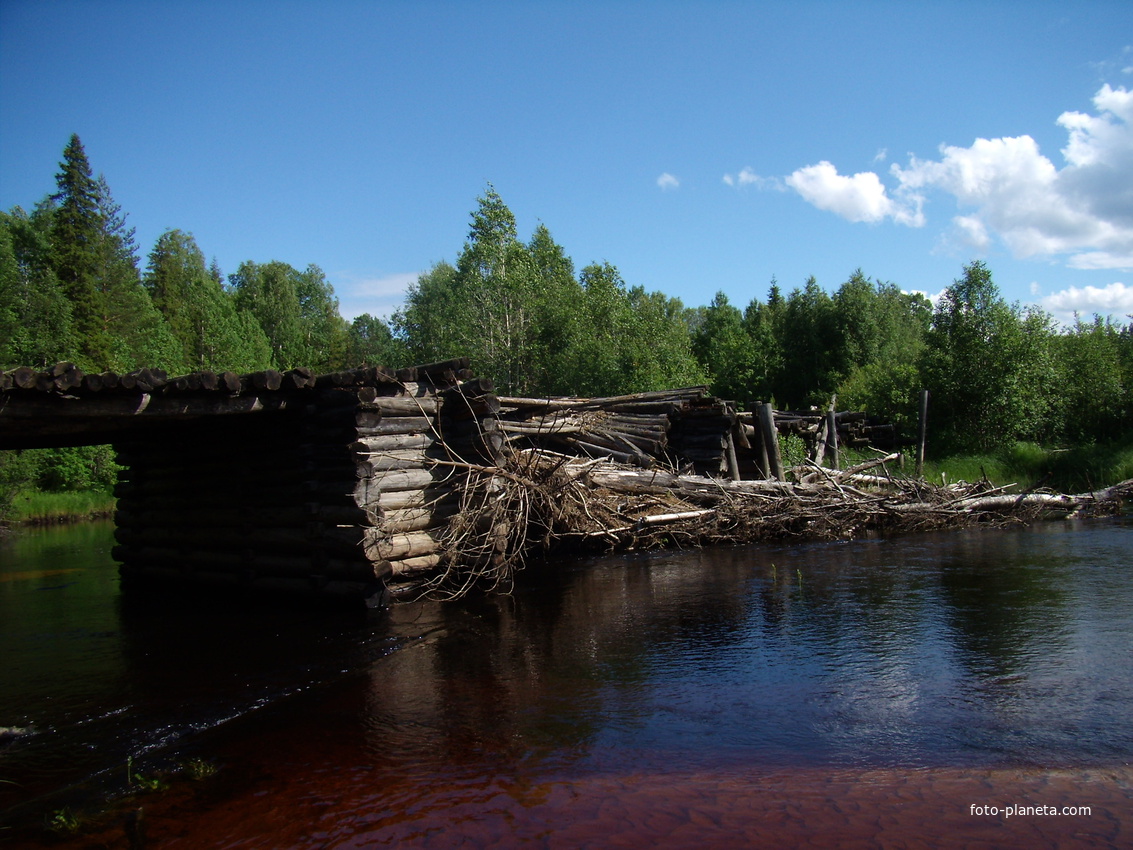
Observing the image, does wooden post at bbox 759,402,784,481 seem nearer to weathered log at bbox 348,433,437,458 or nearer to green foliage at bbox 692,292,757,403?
weathered log at bbox 348,433,437,458

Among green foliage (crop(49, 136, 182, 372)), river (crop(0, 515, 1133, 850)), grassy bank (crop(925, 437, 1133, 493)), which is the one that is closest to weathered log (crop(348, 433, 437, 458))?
river (crop(0, 515, 1133, 850))

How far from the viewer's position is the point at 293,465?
926 cm

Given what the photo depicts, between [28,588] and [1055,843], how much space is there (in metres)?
14.4

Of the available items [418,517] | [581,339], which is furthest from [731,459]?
[581,339]

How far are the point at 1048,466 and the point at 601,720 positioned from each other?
65.1 feet

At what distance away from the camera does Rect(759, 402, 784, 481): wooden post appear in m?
15.5

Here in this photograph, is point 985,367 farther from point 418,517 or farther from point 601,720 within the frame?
point 601,720

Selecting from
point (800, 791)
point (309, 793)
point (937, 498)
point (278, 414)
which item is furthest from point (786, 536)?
point (309, 793)

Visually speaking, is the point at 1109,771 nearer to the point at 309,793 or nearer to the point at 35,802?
the point at 309,793

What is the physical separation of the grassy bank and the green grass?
96.3ft

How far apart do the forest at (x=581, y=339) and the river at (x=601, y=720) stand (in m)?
16.5

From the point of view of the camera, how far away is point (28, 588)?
40.5ft

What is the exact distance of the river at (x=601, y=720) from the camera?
3836 millimetres

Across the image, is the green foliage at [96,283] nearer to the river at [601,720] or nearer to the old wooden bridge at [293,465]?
the old wooden bridge at [293,465]
